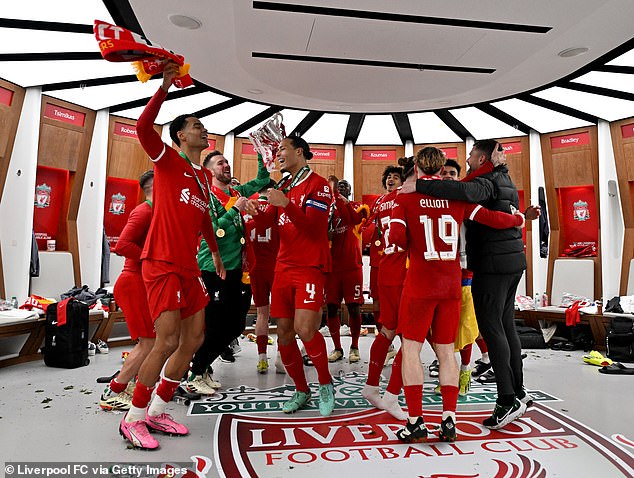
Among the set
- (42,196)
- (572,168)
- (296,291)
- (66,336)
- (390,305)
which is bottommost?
(66,336)

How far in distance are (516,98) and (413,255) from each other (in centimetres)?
546

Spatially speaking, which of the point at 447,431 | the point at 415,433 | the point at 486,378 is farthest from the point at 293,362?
the point at 486,378

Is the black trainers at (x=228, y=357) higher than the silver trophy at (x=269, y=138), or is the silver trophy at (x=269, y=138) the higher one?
the silver trophy at (x=269, y=138)

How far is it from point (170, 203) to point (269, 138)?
4.27 ft

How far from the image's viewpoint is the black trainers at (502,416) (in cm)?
268

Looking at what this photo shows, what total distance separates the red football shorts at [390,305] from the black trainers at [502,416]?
84 centimetres

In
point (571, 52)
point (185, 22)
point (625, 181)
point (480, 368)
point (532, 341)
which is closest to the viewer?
point (480, 368)

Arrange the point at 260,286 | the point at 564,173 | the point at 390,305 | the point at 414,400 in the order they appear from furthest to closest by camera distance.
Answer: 1. the point at 564,173
2. the point at 260,286
3. the point at 390,305
4. the point at 414,400

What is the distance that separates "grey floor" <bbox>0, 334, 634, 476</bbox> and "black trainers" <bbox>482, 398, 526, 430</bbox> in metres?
0.46

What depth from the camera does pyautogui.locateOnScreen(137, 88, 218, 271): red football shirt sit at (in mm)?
2357

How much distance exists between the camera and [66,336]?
14.9 feet

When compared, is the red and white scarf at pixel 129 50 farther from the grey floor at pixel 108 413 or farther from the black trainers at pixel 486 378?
the black trainers at pixel 486 378

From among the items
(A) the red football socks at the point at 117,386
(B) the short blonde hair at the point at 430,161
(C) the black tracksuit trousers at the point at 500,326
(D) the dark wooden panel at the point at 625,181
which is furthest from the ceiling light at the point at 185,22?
(D) the dark wooden panel at the point at 625,181

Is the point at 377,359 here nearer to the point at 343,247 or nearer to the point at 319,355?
the point at 319,355
